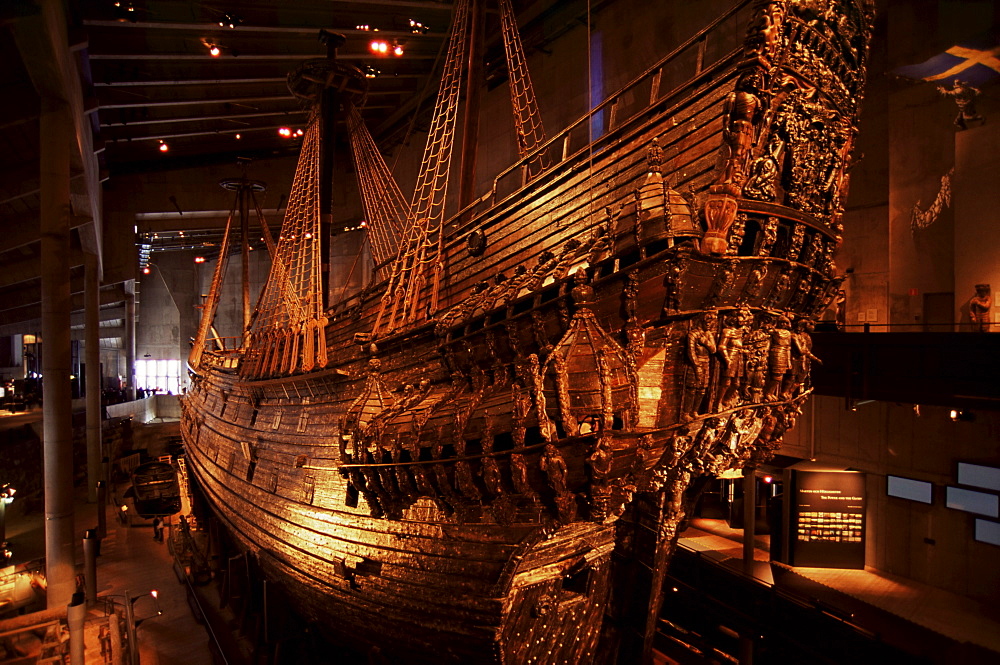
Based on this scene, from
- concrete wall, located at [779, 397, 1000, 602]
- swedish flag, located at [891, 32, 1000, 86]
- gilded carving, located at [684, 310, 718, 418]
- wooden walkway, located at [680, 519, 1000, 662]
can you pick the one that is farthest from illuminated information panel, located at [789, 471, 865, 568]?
gilded carving, located at [684, 310, 718, 418]

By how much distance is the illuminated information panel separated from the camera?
6363mm

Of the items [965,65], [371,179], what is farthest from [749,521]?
[371,179]

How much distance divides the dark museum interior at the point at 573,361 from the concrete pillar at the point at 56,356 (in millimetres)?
42

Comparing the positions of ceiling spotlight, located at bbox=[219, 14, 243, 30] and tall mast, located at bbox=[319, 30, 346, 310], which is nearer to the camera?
tall mast, located at bbox=[319, 30, 346, 310]

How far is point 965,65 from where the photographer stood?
17.4 ft

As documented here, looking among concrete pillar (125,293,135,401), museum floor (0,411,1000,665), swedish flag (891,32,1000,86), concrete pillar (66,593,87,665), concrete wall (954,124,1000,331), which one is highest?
swedish flag (891,32,1000,86)

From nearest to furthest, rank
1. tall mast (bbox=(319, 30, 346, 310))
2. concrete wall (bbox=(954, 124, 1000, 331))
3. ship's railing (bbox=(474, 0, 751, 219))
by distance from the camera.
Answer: ship's railing (bbox=(474, 0, 751, 219)), concrete wall (bbox=(954, 124, 1000, 331)), tall mast (bbox=(319, 30, 346, 310))

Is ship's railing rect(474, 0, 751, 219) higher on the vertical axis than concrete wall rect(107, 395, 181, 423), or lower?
higher

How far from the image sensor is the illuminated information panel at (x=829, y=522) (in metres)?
6.36

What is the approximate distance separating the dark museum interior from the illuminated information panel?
0.04 meters

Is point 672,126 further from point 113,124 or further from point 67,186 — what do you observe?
point 113,124

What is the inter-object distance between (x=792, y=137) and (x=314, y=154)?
6.16 m

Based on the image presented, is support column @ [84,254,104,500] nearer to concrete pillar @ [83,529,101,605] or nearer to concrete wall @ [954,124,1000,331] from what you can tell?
concrete pillar @ [83,529,101,605]

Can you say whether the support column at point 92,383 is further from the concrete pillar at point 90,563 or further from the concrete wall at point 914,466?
the concrete wall at point 914,466
